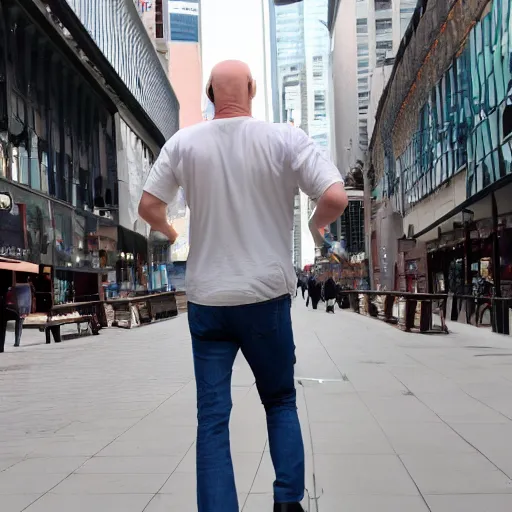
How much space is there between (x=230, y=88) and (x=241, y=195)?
478 millimetres

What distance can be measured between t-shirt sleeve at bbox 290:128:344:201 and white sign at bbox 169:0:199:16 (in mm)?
164631

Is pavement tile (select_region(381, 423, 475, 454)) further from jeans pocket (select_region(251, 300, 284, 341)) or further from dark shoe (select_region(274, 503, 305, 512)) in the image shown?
jeans pocket (select_region(251, 300, 284, 341))

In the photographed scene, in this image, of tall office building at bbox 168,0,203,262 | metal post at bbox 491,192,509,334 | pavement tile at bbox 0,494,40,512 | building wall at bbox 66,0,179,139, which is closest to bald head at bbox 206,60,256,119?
pavement tile at bbox 0,494,40,512

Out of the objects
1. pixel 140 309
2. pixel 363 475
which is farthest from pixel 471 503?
pixel 140 309

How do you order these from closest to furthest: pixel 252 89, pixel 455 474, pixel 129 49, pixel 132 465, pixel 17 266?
pixel 252 89, pixel 455 474, pixel 132 465, pixel 17 266, pixel 129 49

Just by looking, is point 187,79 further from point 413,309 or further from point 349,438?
point 349,438

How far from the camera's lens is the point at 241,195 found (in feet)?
9.28

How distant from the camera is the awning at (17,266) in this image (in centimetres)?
2770

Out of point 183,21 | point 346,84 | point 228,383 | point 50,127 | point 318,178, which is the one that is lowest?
point 228,383

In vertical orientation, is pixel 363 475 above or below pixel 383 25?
below

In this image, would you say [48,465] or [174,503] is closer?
[174,503]

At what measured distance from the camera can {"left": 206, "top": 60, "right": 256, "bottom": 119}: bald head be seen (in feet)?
9.77

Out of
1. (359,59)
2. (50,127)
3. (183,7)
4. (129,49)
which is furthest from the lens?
(183,7)

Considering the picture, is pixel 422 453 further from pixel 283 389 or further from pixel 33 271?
pixel 33 271
